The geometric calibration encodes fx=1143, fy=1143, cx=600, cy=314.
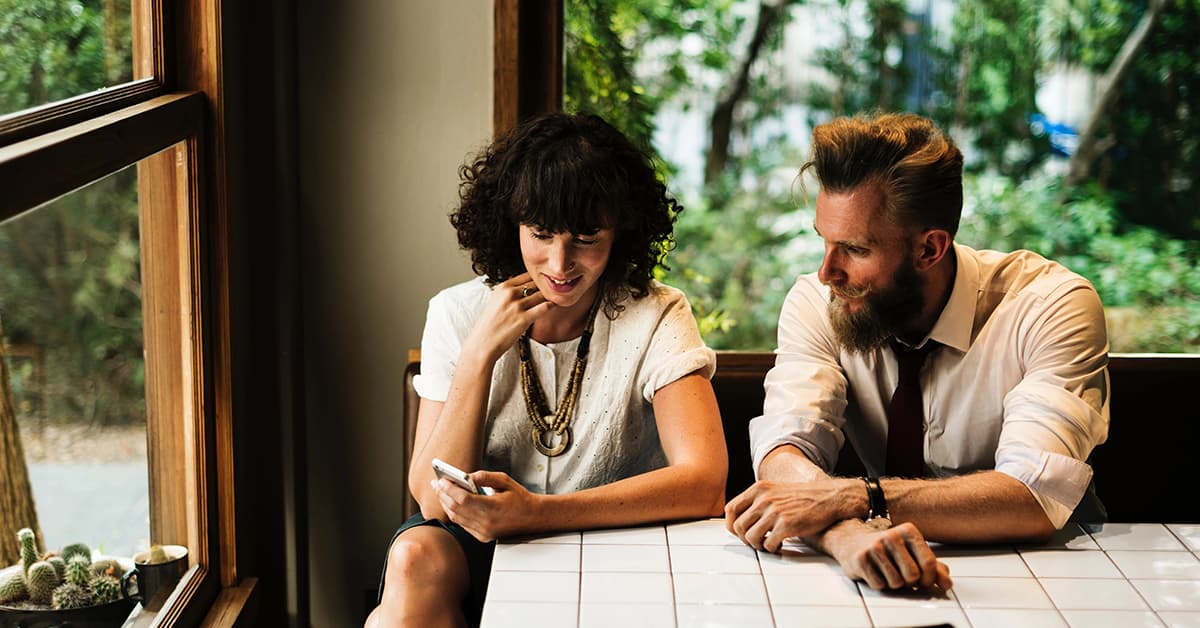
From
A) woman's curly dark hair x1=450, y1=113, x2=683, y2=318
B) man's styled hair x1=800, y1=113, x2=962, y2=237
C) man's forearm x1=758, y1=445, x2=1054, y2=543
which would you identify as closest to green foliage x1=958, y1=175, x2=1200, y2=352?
man's styled hair x1=800, y1=113, x2=962, y2=237

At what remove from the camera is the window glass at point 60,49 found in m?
1.52

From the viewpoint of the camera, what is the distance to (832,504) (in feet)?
5.62

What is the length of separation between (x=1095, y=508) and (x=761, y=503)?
0.84 m

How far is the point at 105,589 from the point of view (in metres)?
1.89

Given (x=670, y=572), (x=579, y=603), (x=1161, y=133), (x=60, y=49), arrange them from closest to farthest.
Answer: (x=579, y=603)
(x=670, y=572)
(x=60, y=49)
(x=1161, y=133)

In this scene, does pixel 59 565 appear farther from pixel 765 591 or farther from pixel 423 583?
pixel 765 591

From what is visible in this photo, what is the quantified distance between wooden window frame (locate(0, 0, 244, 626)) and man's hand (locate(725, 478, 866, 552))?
109 cm

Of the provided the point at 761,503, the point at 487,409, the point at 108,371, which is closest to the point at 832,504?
the point at 761,503

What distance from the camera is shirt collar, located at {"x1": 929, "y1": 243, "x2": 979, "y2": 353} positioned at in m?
2.12

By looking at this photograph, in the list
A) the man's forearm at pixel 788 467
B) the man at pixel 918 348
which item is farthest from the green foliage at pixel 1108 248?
the man's forearm at pixel 788 467

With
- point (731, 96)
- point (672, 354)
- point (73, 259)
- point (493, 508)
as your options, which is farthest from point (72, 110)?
point (731, 96)

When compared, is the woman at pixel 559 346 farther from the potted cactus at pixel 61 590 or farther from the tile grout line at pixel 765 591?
the potted cactus at pixel 61 590

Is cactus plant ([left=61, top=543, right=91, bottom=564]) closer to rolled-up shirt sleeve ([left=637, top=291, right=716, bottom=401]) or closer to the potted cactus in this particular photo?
the potted cactus

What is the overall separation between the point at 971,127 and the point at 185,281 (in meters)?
2.16
